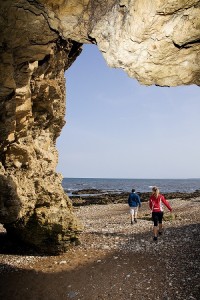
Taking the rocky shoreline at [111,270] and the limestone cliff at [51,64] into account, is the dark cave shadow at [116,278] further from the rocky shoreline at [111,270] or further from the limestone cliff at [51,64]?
the limestone cliff at [51,64]

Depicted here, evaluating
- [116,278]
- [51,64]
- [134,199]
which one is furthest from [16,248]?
[134,199]

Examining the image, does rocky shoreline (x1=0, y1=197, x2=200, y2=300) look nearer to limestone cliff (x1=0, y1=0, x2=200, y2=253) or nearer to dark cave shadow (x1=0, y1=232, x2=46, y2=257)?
dark cave shadow (x1=0, y1=232, x2=46, y2=257)

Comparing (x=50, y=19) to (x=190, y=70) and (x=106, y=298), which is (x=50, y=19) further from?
(x=106, y=298)

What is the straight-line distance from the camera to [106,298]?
1033cm

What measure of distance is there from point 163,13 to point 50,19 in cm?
262

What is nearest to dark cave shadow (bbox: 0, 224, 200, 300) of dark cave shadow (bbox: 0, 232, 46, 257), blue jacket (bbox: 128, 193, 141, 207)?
dark cave shadow (bbox: 0, 232, 46, 257)

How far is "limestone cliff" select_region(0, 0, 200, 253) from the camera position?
18.0 ft

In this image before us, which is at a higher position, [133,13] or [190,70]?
[133,13]

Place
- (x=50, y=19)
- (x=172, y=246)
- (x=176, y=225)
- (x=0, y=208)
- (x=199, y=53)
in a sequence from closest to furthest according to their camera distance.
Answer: (x=199, y=53) → (x=50, y=19) → (x=0, y=208) → (x=172, y=246) → (x=176, y=225)

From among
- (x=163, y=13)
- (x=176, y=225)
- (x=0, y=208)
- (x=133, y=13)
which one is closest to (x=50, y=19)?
(x=133, y=13)

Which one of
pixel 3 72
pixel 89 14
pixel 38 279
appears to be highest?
pixel 89 14

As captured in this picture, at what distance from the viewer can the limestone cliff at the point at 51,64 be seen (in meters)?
5.47

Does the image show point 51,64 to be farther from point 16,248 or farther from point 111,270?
point 16,248

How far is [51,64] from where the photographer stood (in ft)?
40.6
